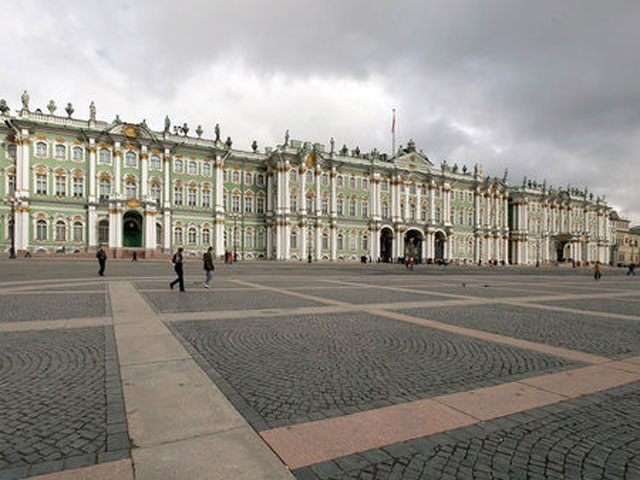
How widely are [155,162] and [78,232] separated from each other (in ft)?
42.3

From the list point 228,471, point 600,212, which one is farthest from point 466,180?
point 228,471

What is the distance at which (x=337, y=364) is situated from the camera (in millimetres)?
5508

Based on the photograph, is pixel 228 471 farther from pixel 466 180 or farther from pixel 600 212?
pixel 600 212

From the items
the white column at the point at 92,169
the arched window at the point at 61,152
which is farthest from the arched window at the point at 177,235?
the arched window at the point at 61,152

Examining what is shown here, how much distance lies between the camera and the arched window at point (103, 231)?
48.2m

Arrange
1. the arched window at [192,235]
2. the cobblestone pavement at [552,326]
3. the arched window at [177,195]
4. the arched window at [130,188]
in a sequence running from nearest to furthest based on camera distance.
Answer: the cobblestone pavement at [552,326]
the arched window at [130,188]
the arched window at [177,195]
the arched window at [192,235]

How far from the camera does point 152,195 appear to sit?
5172cm

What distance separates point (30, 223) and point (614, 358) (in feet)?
178

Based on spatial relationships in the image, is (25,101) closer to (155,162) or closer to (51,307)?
(155,162)

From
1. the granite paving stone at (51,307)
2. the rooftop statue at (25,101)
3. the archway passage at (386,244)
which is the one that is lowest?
the granite paving stone at (51,307)

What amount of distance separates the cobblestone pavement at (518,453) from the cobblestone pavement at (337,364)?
831mm

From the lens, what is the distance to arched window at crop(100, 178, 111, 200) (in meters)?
48.8

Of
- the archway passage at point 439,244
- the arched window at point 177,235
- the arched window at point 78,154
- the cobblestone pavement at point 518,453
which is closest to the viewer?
the cobblestone pavement at point 518,453

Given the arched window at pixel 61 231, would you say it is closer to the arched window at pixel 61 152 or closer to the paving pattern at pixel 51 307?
the arched window at pixel 61 152
